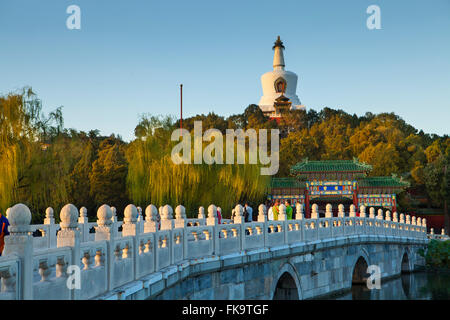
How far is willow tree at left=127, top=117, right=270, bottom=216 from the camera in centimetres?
2312

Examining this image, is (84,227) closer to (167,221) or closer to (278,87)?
(167,221)

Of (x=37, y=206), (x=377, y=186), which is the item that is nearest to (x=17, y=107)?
(x=37, y=206)

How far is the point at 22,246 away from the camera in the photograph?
5020 millimetres

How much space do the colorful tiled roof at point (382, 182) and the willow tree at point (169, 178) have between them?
866cm

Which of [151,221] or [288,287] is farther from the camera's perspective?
[288,287]

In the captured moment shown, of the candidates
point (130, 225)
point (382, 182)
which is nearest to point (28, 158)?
point (130, 225)

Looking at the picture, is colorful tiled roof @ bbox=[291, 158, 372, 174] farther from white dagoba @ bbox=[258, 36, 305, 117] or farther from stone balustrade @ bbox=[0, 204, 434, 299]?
white dagoba @ bbox=[258, 36, 305, 117]

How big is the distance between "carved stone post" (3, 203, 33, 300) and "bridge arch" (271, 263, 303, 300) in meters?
10.0

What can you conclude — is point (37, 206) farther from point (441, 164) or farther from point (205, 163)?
point (441, 164)

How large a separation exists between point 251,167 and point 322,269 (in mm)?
10812

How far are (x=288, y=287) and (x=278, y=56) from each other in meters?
51.8

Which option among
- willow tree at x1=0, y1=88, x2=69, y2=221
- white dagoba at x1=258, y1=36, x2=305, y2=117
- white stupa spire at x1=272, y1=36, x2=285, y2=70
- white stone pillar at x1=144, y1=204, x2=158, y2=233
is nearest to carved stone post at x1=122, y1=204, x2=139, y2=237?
white stone pillar at x1=144, y1=204, x2=158, y2=233

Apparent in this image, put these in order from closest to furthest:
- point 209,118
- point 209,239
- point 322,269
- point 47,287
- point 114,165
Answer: point 47,287 < point 209,239 < point 322,269 < point 114,165 < point 209,118

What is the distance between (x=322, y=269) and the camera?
655 inches
